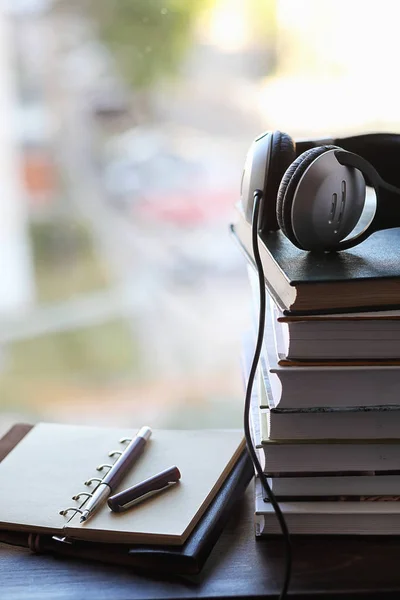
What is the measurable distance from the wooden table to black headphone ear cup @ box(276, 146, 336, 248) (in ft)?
0.83

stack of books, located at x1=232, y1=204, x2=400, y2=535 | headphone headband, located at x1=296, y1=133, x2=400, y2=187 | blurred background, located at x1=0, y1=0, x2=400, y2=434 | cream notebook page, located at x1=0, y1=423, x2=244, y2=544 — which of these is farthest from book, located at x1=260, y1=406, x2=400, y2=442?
blurred background, located at x1=0, y1=0, x2=400, y2=434

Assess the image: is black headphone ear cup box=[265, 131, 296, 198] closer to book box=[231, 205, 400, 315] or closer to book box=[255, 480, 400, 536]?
book box=[231, 205, 400, 315]

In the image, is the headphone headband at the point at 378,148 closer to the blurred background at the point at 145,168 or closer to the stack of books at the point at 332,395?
the stack of books at the point at 332,395

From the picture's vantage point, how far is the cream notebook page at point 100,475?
576 millimetres

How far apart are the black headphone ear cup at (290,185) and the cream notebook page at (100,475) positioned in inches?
9.3

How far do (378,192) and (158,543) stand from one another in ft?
1.10

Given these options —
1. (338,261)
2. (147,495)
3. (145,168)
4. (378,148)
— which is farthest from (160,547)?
(145,168)

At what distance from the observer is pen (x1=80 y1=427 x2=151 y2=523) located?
1.97 ft

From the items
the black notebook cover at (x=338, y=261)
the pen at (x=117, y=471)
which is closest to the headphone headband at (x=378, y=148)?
the black notebook cover at (x=338, y=261)

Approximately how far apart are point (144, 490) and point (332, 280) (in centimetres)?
25

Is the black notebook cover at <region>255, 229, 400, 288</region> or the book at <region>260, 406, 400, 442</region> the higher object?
the black notebook cover at <region>255, 229, 400, 288</region>

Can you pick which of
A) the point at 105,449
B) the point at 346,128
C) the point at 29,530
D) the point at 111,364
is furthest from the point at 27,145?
the point at 29,530

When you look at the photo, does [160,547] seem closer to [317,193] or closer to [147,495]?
[147,495]

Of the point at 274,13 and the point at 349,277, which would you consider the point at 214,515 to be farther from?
the point at 274,13
